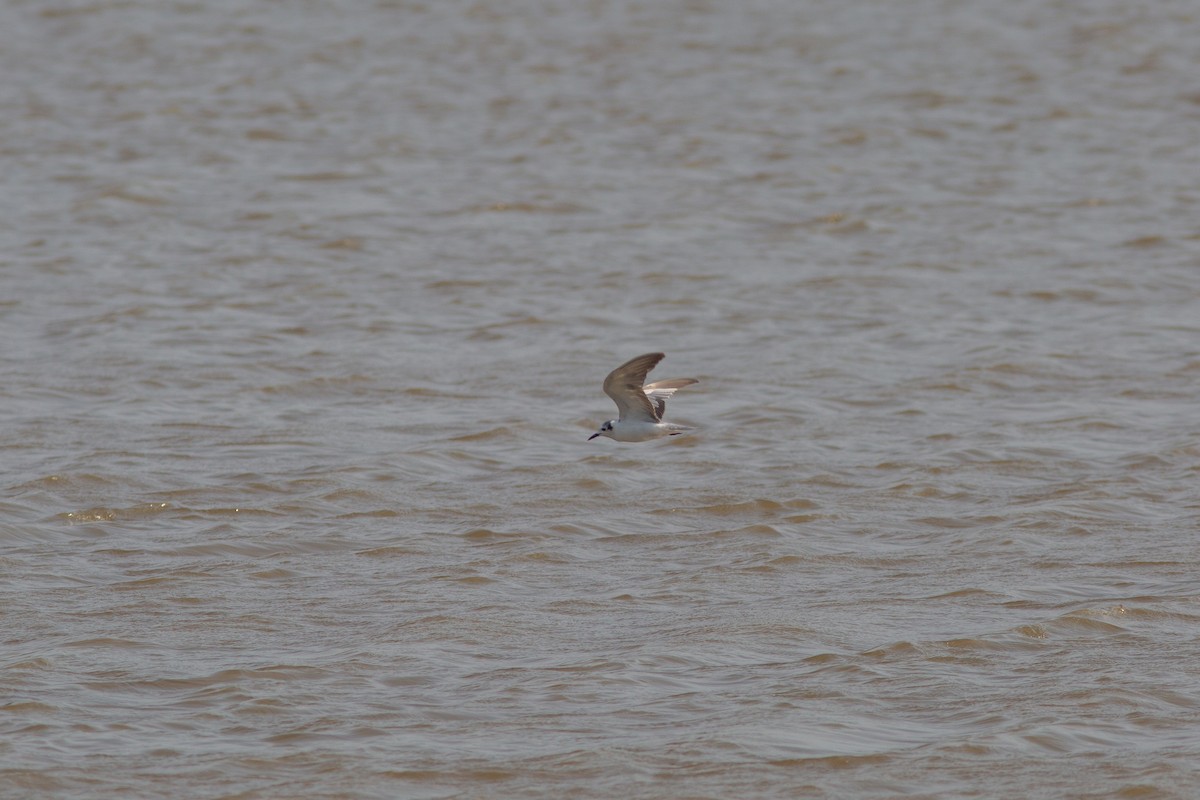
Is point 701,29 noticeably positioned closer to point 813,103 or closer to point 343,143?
point 813,103

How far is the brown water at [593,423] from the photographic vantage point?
7664mm

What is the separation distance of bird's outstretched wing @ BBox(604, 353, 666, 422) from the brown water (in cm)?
61

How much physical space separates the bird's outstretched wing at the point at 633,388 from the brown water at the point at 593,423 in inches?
24.2

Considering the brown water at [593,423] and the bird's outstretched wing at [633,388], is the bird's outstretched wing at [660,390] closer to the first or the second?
the bird's outstretched wing at [633,388]

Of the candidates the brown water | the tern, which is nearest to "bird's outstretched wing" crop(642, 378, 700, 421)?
the tern

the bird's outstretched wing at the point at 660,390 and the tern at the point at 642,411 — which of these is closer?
the tern at the point at 642,411

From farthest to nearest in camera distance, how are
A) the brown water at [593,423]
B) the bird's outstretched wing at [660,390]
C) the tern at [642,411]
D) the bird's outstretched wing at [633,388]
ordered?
the bird's outstretched wing at [660,390]
the tern at [642,411]
the bird's outstretched wing at [633,388]
the brown water at [593,423]

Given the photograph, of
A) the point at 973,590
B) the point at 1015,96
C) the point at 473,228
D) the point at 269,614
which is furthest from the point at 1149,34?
the point at 269,614

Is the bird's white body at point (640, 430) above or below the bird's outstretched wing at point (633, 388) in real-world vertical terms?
below

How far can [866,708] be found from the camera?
7.84 m

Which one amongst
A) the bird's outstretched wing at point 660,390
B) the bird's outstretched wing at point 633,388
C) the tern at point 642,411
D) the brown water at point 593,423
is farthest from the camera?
the bird's outstretched wing at point 660,390

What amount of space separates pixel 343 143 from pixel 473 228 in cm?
393

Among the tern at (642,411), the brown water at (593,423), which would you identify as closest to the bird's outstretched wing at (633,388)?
the tern at (642,411)

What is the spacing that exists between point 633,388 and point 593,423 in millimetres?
2218
